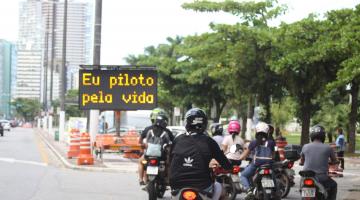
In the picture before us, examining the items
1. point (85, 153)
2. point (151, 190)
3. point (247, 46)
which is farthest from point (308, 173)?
point (247, 46)

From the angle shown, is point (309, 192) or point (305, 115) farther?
point (305, 115)

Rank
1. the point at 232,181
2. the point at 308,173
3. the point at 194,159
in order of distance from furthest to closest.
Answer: the point at 232,181 → the point at 308,173 → the point at 194,159

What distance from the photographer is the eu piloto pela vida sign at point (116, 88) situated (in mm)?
24156

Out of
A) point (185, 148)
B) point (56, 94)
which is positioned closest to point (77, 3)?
point (185, 148)

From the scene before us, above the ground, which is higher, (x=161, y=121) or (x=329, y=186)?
(x=161, y=121)

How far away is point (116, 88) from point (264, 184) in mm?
13502

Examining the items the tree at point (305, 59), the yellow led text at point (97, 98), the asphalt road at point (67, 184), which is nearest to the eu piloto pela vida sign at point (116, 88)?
the yellow led text at point (97, 98)

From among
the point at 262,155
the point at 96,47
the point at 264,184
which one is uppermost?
the point at 96,47

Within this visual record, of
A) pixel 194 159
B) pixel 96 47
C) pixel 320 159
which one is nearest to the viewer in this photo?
pixel 194 159

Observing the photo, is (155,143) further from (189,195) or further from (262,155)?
(189,195)

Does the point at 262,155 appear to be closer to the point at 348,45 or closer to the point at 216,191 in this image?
the point at 216,191

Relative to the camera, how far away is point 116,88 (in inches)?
958

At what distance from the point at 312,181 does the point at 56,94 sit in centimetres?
14741

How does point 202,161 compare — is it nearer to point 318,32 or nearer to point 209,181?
point 209,181
